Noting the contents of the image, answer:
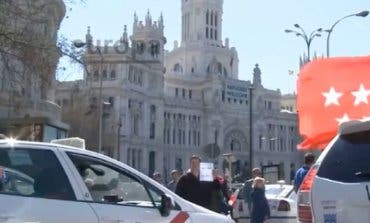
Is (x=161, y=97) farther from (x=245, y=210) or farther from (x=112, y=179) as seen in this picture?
(x=112, y=179)

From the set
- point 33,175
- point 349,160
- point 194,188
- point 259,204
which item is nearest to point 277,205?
point 259,204

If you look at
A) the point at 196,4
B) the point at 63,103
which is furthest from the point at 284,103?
the point at 63,103

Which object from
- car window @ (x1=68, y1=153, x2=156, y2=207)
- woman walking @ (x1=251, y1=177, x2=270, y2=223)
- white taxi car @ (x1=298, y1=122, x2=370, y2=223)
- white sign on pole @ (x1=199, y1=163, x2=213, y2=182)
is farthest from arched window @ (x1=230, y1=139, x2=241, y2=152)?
white taxi car @ (x1=298, y1=122, x2=370, y2=223)

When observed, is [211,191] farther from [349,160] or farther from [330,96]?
[349,160]

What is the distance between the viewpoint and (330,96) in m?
8.65

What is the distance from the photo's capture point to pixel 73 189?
6430mm

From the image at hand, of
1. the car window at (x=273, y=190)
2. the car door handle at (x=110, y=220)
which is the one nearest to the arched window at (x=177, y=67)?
the car window at (x=273, y=190)

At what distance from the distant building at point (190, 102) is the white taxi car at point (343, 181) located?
80585 millimetres

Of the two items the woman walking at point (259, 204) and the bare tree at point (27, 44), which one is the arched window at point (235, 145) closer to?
the bare tree at point (27, 44)

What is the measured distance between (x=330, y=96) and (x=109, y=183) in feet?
10.3

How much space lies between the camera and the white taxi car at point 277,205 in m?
15.0

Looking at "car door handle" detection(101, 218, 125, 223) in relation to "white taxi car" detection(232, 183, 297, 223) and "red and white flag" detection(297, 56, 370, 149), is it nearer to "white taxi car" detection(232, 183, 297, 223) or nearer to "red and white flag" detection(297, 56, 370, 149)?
"red and white flag" detection(297, 56, 370, 149)

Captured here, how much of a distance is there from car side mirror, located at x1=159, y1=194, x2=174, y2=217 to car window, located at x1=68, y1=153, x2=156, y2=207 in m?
0.11

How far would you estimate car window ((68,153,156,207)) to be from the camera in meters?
6.64
